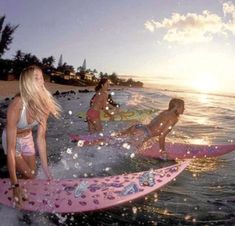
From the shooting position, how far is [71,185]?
6180 millimetres

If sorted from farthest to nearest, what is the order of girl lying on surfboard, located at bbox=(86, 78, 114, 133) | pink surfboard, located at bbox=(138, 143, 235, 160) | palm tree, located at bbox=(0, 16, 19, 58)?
palm tree, located at bbox=(0, 16, 19, 58)
girl lying on surfboard, located at bbox=(86, 78, 114, 133)
pink surfboard, located at bbox=(138, 143, 235, 160)

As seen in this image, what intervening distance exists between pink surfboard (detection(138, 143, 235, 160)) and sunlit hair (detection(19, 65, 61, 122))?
660 centimetres

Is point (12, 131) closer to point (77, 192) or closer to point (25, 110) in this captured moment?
point (25, 110)

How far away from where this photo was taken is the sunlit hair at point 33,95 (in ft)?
16.3

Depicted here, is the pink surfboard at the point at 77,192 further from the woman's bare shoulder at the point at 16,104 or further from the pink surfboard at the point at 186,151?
the pink surfboard at the point at 186,151

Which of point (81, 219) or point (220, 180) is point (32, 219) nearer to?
point (81, 219)

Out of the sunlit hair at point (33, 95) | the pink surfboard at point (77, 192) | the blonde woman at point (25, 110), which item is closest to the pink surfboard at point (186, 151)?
the pink surfboard at point (77, 192)

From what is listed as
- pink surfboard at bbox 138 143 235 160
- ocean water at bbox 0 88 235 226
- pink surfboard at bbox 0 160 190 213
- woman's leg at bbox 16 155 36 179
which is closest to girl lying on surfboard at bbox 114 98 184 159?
pink surfboard at bbox 138 143 235 160

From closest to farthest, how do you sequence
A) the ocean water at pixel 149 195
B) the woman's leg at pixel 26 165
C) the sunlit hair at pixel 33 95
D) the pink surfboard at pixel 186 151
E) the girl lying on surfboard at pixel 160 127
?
the sunlit hair at pixel 33 95, the woman's leg at pixel 26 165, the ocean water at pixel 149 195, the girl lying on surfboard at pixel 160 127, the pink surfboard at pixel 186 151

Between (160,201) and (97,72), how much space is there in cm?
9401

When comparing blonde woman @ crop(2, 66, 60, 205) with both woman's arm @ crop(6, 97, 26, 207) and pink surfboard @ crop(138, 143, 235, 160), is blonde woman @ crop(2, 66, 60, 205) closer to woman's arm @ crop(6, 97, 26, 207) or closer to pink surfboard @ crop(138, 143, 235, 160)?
woman's arm @ crop(6, 97, 26, 207)

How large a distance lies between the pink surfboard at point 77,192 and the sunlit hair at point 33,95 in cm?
131

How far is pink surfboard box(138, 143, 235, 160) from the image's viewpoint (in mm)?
11648

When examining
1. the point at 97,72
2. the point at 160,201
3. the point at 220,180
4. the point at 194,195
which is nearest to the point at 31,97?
the point at 160,201
